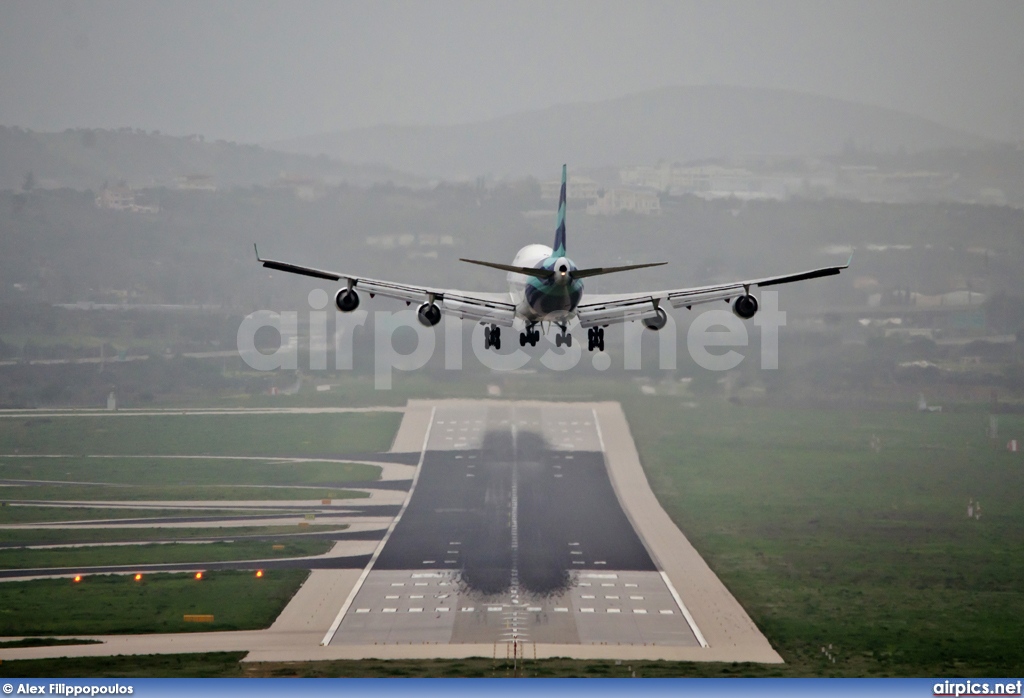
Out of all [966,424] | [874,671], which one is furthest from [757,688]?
[966,424]

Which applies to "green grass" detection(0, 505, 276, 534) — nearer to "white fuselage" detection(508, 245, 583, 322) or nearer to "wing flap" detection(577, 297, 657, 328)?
"white fuselage" detection(508, 245, 583, 322)

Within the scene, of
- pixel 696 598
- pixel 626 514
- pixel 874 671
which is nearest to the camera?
pixel 874 671

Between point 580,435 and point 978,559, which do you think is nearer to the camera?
point 978,559

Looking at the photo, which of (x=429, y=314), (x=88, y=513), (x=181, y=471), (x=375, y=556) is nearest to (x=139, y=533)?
(x=88, y=513)

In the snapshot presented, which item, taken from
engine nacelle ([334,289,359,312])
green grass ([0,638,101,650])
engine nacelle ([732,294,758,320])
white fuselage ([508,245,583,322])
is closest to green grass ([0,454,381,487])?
green grass ([0,638,101,650])

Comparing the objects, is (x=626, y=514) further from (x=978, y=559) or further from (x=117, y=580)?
(x=117, y=580)

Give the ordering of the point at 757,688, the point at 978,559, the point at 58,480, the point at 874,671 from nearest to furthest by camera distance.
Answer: the point at 757,688, the point at 874,671, the point at 978,559, the point at 58,480

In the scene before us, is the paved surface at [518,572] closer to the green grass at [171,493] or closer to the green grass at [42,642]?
the green grass at [42,642]
